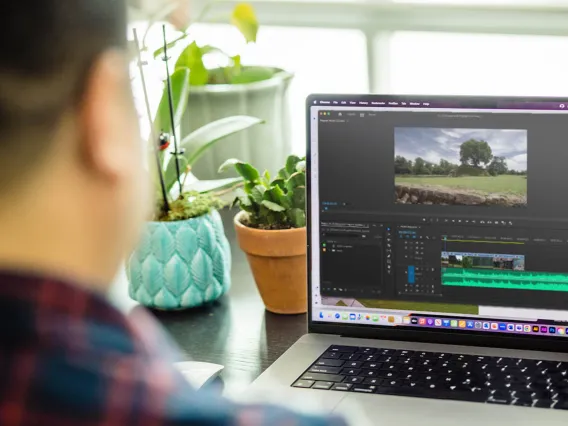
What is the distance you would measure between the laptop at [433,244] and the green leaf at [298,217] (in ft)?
0.42

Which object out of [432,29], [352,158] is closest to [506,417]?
[352,158]

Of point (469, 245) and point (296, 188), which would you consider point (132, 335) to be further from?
point (296, 188)

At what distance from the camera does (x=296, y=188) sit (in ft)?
4.70

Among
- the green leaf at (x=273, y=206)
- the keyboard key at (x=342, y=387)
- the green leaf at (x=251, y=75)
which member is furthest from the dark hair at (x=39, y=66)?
the green leaf at (x=251, y=75)

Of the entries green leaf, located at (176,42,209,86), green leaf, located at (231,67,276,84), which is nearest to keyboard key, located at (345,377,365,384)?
green leaf, located at (176,42,209,86)

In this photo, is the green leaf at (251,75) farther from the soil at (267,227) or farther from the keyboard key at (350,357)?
the keyboard key at (350,357)

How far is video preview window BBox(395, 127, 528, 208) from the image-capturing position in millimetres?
1224

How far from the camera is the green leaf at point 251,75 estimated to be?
227 centimetres

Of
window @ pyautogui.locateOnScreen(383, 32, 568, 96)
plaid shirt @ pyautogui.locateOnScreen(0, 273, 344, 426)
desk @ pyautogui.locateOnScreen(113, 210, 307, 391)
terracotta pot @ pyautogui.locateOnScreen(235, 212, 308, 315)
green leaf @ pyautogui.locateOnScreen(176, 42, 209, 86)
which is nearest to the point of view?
plaid shirt @ pyautogui.locateOnScreen(0, 273, 344, 426)

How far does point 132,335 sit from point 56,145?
101 mm

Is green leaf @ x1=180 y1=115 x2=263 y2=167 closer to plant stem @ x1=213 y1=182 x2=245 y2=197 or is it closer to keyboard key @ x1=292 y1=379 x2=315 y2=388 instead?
plant stem @ x1=213 y1=182 x2=245 y2=197

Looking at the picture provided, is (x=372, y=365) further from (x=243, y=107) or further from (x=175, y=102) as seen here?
(x=243, y=107)

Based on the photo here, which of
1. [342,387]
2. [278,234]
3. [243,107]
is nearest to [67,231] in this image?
[342,387]

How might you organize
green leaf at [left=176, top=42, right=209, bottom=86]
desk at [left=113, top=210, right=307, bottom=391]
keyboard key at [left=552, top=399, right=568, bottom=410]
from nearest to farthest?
1. keyboard key at [left=552, top=399, right=568, bottom=410]
2. desk at [left=113, top=210, right=307, bottom=391]
3. green leaf at [left=176, top=42, right=209, bottom=86]
